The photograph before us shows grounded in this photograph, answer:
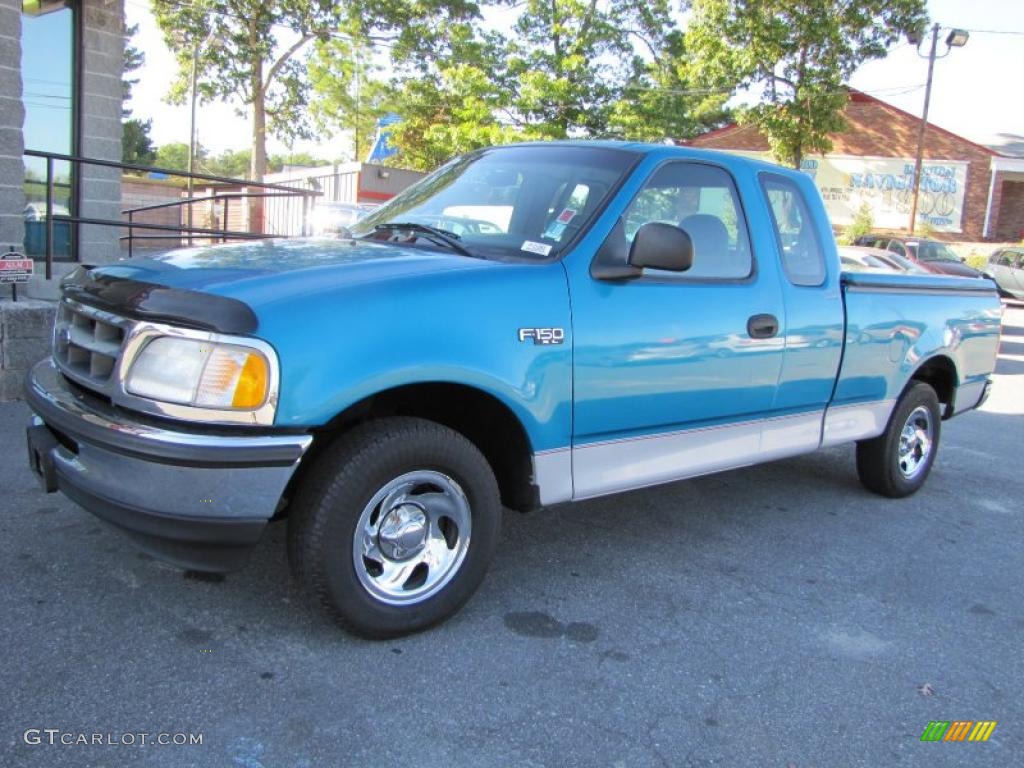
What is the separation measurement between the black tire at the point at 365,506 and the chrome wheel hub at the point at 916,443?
135 inches

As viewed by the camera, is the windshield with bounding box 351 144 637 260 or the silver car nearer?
the windshield with bounding box 351 144 637 260

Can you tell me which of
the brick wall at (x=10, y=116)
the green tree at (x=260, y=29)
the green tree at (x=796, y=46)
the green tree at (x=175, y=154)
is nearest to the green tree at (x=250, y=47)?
the green tree at (x=260, y=29)

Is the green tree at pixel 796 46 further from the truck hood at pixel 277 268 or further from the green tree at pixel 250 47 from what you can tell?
the truck hood at pixel 277 268

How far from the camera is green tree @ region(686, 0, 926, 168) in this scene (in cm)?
2445

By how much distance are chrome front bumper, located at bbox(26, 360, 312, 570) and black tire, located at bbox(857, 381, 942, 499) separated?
153 inches

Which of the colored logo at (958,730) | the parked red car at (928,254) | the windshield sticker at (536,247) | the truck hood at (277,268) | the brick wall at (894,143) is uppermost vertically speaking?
the brick wall at (894,143)

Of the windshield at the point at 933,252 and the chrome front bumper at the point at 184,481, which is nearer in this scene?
the chrome front bumper at the point at 184,481

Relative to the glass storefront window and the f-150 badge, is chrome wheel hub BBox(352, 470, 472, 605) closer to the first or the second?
the f-150 badge

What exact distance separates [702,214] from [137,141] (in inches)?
2724

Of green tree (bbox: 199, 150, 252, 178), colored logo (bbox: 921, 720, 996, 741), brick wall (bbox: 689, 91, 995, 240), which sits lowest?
colored logo (bbox: 921, 720, 996, 741)

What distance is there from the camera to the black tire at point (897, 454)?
17.2ft

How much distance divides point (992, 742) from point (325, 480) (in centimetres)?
233

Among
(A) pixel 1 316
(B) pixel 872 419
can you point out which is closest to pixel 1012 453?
(B) pixel 872 419

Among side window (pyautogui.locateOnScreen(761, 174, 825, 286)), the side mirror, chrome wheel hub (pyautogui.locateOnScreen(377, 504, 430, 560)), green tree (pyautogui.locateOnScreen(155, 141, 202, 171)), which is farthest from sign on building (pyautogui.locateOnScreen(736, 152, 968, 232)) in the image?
green tree (pyautogui.locateOnScreen(155, 141, 202, 171))
